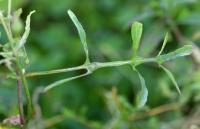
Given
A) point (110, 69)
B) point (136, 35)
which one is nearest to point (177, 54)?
point (136, 35)

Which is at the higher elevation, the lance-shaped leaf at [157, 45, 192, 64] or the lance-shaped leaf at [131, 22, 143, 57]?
the lance-shaped leaf at [131, 22, 143, 57]

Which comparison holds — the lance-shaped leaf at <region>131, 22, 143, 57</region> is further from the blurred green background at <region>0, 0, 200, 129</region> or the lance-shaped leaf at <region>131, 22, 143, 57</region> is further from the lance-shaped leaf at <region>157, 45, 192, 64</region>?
the blurred green background at <region>0, 0, 200, 129</region>

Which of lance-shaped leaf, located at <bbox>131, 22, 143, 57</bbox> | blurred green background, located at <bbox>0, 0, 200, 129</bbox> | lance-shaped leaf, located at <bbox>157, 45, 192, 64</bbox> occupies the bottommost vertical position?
blurred green background, located at <bbox>0, 0, 200, 129</bbox>

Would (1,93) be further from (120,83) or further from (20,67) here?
(20,67)

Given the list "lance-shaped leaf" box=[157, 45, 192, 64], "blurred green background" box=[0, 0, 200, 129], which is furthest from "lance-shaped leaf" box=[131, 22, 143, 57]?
"blurred green background" box=[0, 0, 200, 129]

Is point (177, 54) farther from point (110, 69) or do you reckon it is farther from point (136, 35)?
point (110, 69)

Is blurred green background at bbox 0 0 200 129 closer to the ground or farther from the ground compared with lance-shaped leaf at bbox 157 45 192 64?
closer to the ground

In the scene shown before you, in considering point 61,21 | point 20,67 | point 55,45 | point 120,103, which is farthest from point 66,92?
point 20,67

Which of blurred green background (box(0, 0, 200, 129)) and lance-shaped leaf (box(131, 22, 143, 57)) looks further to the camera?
blurred green background (box(0, 0, 200, 129))

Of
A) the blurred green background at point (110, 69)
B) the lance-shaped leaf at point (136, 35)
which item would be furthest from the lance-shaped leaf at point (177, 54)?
the blurred green background at point (110, 69)

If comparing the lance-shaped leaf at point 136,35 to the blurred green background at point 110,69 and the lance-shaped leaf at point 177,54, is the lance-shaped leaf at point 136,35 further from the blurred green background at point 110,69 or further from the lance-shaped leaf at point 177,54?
the blurred green background at point 110,69
